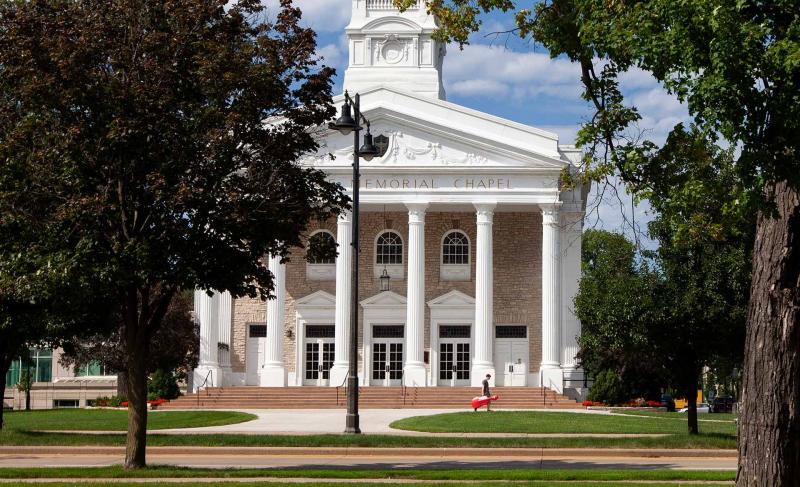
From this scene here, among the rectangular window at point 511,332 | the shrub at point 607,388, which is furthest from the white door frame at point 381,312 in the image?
the shrub at point 607,388

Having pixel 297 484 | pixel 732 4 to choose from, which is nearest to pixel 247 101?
pixel 297 484

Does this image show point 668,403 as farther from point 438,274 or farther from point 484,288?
point 438,274

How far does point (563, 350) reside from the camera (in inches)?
1964

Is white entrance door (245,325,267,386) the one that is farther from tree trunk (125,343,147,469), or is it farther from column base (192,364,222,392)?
tree trunk (125,343,147,469)

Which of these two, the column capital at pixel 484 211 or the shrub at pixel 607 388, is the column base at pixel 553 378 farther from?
the column capital at pixel 484 211

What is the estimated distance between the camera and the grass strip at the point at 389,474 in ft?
55.0

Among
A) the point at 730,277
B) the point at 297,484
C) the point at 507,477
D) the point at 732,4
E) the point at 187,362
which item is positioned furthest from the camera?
the point at 187,362

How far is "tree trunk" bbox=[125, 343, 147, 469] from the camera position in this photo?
60.1 feet

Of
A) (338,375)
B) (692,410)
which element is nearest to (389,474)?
(692,410)

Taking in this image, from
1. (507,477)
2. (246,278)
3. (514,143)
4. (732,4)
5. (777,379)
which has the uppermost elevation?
(514,143)

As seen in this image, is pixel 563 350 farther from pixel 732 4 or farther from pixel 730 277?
pixel 732 4

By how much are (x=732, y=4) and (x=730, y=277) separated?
15.2 metres

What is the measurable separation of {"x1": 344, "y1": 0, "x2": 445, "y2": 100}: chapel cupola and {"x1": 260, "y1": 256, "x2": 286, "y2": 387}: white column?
40.4ft

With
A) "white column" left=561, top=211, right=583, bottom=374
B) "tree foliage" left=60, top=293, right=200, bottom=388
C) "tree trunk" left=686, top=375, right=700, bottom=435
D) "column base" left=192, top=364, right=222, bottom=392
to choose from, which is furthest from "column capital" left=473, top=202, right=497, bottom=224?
"tree trunk" left=686, top=375, right=700, bottom=435
